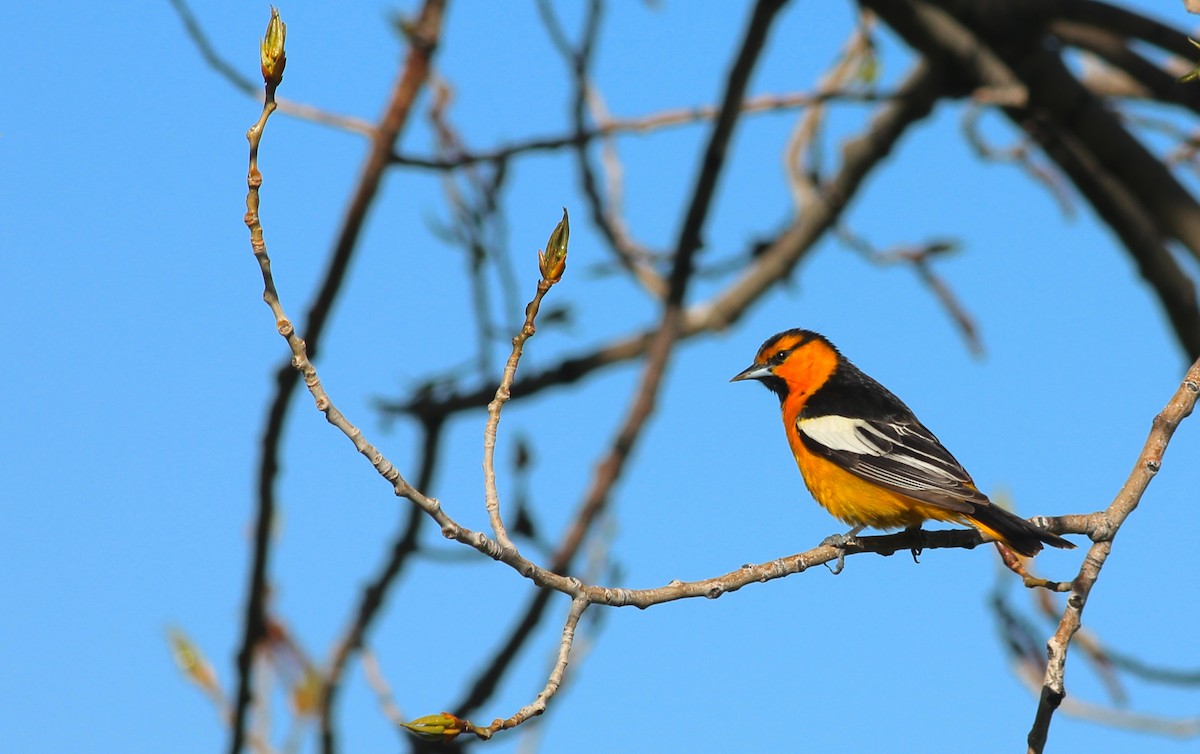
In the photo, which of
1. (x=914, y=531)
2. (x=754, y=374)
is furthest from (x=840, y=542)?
(x=754, y=374)

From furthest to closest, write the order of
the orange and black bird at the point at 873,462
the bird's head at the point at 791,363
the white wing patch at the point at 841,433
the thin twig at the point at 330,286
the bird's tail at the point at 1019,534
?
the bird's head at the point at 791,363
the thin twig at the point at 330,286
the white wing patch at the point at 841,433
the orange and black bird at the point at 873,462
the bird's tail at the point at 1019,534

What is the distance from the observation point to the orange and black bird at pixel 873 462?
13.0 ft

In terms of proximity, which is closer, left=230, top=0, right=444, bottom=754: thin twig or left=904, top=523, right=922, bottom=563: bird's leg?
left=904, top=523, right=922, bottom=563: bird's leg

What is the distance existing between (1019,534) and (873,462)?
0.84m

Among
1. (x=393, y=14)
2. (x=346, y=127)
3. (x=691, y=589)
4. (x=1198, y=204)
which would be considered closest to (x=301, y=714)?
(x=691, y=589)

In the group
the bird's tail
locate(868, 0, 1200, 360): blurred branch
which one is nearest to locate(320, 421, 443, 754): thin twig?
the bird's tail

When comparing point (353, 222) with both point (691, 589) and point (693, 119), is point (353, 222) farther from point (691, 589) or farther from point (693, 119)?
point (691, 589)

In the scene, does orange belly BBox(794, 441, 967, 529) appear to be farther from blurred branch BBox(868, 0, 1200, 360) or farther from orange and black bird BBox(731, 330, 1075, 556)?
blurred branch BBox(868, 0, 1200, 360)

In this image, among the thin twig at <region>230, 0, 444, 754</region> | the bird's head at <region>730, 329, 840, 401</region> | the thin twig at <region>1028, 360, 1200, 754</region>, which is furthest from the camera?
the bird's head at <region>730, 329, 840, 401</region>

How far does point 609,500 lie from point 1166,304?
8.03ft

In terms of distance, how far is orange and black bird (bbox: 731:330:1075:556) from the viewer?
3.97 m

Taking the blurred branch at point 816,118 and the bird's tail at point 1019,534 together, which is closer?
the bird's tail at point 1019,534

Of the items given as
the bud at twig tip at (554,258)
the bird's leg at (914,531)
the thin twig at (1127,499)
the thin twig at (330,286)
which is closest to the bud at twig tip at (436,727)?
the bud at twig tip at (554,258)

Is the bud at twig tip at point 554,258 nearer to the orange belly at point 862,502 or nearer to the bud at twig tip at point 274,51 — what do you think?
the bud at twig tip at point 274,51
